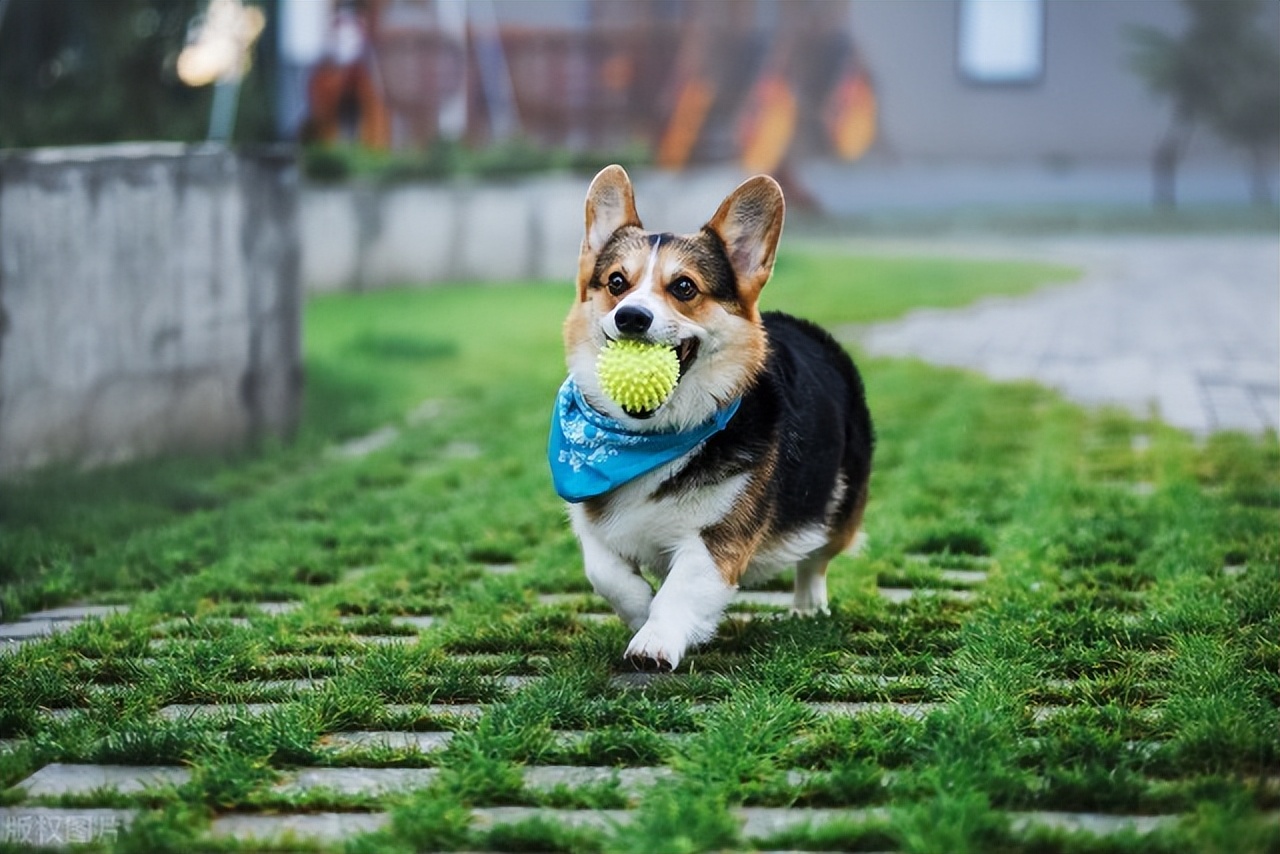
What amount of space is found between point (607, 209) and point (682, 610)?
3.51 ft

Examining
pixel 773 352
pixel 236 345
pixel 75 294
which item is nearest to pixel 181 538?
pixel 75 294

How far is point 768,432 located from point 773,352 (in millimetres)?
292

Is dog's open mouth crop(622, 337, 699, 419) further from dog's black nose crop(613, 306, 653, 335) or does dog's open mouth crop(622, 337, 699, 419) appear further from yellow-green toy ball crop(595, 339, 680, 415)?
dog's black nose crop(613, 306, 653, 335)

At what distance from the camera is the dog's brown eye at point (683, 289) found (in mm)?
3734

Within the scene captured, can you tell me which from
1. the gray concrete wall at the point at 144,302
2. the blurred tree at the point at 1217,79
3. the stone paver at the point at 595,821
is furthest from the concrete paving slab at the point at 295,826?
the blurred tree at the point at 1217,79

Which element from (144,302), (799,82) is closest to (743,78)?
(799,82)

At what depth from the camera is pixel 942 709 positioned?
3.35m

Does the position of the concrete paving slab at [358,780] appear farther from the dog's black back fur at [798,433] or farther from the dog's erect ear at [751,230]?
the dog's erect ear at [751,230]

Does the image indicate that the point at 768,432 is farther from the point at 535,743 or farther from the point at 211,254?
the point at 211,254

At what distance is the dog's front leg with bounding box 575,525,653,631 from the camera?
12.4ft

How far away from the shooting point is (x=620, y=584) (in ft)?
12.4

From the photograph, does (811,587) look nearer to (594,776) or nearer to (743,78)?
(594,776)

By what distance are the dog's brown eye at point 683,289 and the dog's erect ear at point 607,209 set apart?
1.07 ft

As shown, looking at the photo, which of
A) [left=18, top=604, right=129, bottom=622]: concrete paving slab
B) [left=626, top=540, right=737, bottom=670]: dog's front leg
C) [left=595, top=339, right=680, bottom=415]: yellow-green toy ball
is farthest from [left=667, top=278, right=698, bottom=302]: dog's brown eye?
[left=18, top=604, right=129, bottom=622]: concrete paving slab
